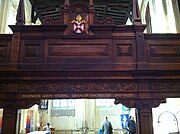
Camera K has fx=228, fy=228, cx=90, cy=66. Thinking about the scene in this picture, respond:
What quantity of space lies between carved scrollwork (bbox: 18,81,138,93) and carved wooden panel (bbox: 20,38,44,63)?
1.50 feet

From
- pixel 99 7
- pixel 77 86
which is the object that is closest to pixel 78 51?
pixel 77 86

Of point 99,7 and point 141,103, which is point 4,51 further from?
point 99,7

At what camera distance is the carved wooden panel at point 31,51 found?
4230 millimetres

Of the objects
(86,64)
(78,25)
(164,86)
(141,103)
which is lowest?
(141,103)

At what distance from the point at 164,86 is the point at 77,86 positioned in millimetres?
1557

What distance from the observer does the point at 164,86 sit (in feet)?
13.4

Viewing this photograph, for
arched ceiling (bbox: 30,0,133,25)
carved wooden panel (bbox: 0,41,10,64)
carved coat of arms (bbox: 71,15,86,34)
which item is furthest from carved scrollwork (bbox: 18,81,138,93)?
arched ceiling (bbox: 30,0,133,25)

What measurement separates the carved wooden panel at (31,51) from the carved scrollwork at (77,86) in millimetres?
457

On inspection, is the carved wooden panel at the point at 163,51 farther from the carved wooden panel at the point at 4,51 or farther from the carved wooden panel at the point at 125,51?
the carved wooden panel at the point at 4,51

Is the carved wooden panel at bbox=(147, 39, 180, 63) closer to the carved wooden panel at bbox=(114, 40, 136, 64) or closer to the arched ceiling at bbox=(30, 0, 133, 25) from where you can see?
the carved wooden panel at bbox=(114, 40, 136, 64)

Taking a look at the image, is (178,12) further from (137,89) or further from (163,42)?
(137,89)

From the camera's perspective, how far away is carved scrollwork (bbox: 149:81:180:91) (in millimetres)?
4078

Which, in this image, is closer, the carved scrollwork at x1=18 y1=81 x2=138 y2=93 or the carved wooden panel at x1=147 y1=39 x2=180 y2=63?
the carved scrollwork at x1=18 y1=81 x2=138 y2=93

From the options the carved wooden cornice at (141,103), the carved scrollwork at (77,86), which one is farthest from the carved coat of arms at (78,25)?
the carved wooden cornice at (141,103)
